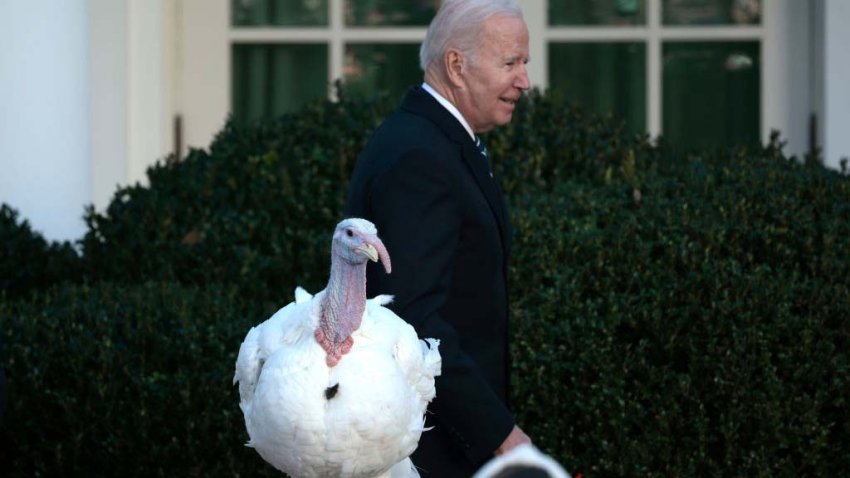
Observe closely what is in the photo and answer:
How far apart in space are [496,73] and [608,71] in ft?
17.3

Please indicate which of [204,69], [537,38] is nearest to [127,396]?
[204,69]

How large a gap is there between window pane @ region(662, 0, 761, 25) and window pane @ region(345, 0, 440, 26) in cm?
141

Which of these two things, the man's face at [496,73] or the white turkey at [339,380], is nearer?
the white turkey at [339,380]

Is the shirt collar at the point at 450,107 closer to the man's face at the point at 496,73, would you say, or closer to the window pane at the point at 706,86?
the man's face at the point at 496,73

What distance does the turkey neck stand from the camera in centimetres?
299

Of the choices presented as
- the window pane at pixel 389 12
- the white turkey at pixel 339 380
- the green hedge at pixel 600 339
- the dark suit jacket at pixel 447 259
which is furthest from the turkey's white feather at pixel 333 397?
the window pane at pixel 389 12

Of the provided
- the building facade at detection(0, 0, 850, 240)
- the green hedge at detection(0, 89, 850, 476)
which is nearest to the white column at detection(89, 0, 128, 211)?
the building facade at detection(0, 0, 850, 240)

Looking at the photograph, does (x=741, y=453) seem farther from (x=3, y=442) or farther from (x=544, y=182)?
(x=3, y=442)

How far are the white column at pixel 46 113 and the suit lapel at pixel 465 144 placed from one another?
4601 millimetres

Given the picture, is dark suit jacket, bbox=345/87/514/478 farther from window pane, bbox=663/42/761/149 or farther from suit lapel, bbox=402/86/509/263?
window pane, bbox=663/42/761/149

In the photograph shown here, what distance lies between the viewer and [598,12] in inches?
358

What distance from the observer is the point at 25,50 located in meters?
8.19

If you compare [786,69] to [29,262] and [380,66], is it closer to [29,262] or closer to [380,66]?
[380,66]

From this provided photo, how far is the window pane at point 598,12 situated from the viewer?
29.8ft
